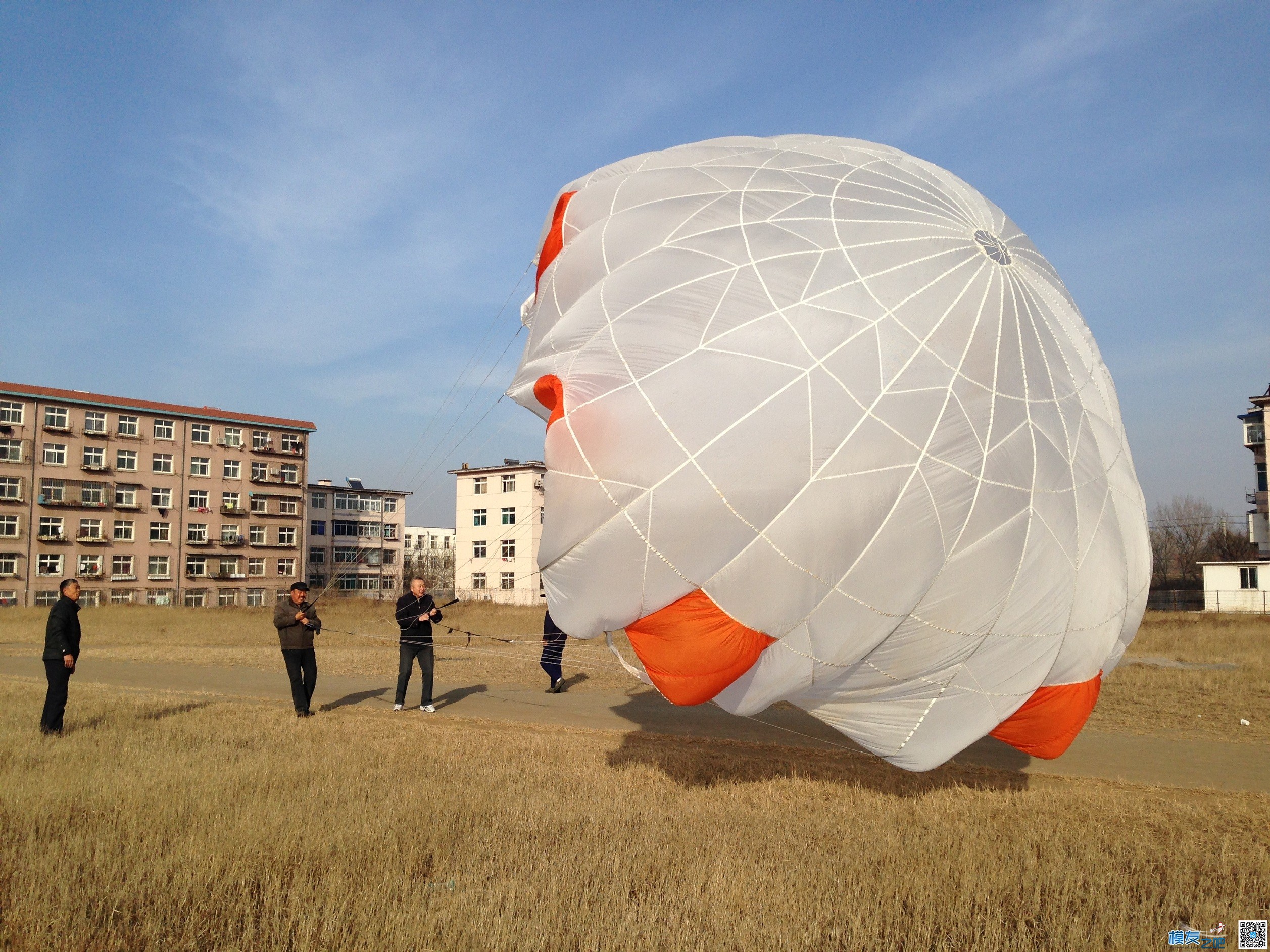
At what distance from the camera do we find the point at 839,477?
5203mm

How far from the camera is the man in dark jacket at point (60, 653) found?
891 centimetres

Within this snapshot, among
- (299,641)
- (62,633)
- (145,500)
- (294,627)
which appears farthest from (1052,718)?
(145,500)

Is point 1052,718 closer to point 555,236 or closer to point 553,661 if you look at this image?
point 555,236

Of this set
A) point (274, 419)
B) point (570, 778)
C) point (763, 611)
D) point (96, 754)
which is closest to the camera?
point (763, 611)

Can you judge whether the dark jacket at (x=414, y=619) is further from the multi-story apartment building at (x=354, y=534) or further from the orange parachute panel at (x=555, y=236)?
the multi-story apartment building at (x=354, y=534)

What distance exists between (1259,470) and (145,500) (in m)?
73.3

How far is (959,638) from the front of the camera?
18.3ft

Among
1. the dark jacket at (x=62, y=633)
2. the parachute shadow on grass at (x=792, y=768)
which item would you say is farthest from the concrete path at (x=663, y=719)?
the dark jacket at (x=62, y=633)

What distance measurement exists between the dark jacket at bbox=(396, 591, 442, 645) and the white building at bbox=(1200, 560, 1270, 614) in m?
41.9

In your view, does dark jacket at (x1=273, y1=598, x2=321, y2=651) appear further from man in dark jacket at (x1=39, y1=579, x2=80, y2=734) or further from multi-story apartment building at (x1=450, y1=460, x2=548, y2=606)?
multi-story apartment building at (x1=450, y1=460, x2=548, y2=606)

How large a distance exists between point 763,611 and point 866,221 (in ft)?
9.35

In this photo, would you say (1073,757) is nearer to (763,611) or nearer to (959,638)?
(959,638)

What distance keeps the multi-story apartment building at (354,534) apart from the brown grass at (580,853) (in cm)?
6238

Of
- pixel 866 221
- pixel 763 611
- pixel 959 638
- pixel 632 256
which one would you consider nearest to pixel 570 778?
pixel 763 611
